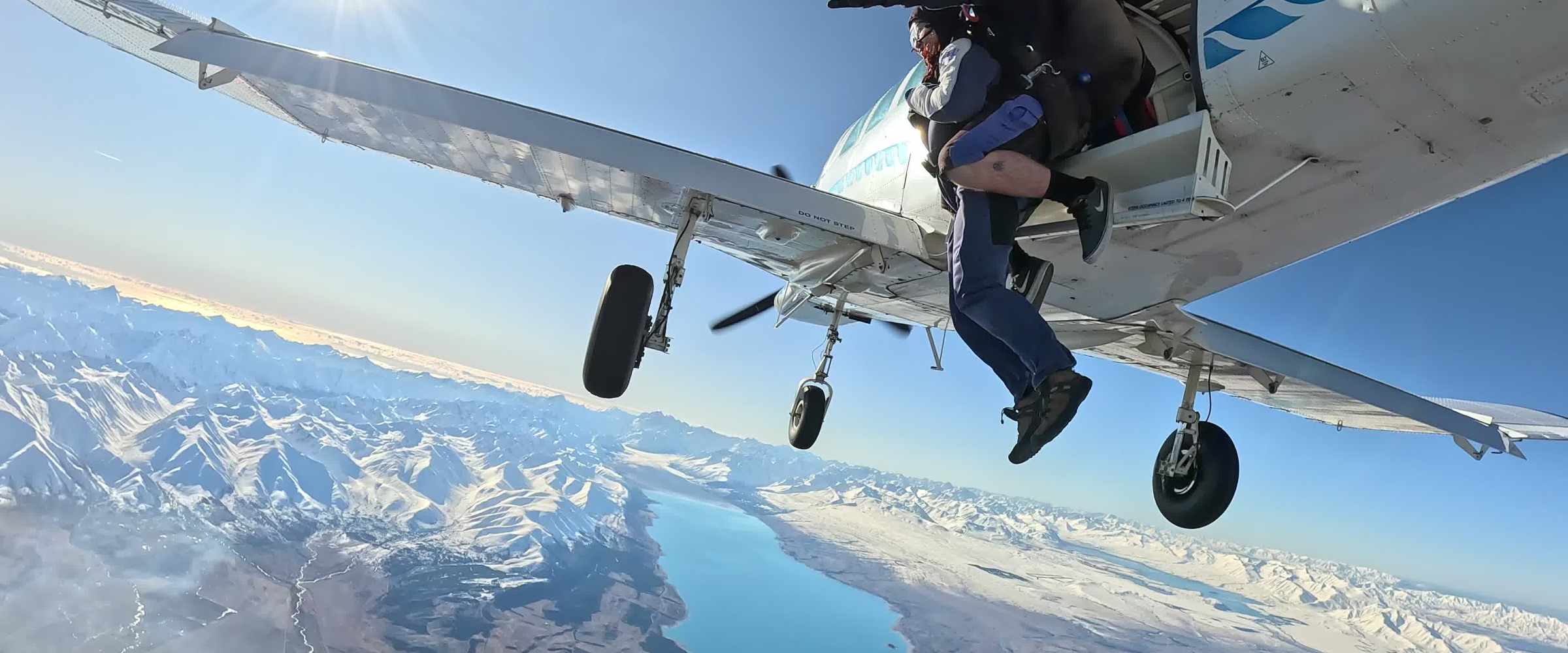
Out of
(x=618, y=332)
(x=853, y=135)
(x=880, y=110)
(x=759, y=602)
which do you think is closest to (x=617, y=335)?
(x=618, y=332)

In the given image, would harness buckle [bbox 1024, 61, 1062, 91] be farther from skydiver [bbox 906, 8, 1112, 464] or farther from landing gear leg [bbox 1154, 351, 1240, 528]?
landing gear leg [bbox 1154, 351, 1240, 528]

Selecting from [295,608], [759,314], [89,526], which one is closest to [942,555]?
[295,608]

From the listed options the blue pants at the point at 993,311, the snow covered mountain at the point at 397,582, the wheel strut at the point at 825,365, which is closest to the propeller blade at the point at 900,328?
the wheel strut at the point at 825,365

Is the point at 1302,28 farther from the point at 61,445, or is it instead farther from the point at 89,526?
Answer: the point at 61,445

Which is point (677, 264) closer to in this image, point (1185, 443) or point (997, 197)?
point (997, 197)

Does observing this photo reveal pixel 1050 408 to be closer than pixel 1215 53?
Yes

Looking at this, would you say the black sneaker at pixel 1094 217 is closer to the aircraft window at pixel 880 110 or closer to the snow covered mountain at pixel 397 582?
the aircraft window at pixel 880 110

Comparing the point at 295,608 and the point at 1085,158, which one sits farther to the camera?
the point at 295,608
